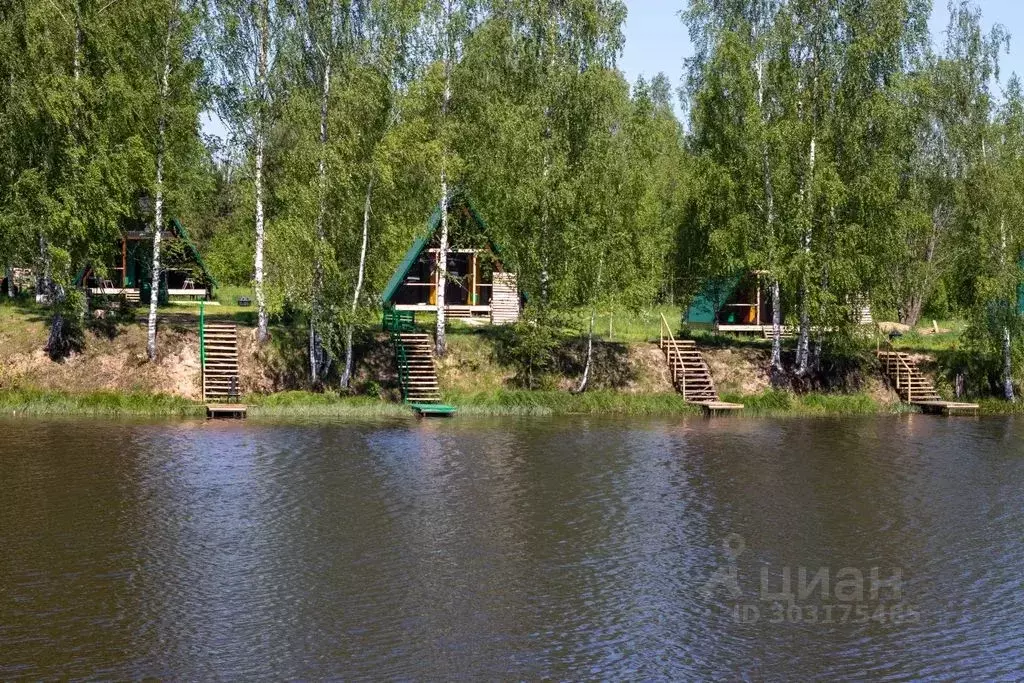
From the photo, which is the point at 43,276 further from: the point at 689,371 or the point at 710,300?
the point at 710,300

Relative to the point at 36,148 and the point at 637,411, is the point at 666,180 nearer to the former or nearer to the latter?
the point at 637,411

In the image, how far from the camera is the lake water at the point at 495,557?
18047 millimetres

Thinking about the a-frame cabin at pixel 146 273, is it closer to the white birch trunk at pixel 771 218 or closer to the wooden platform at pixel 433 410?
the wooden platform at pixel 433 410

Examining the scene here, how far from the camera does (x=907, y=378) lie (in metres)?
51.2

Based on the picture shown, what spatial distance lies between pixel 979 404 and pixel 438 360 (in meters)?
22.2

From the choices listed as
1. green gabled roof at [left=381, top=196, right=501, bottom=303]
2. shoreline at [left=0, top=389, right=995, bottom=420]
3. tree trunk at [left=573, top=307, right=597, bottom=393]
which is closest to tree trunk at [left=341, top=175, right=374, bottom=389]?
shoreline at [left=0, top=389, right=995, bottom=420]

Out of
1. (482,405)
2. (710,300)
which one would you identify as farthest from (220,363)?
(710,300)

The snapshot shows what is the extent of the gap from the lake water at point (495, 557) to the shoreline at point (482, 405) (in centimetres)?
379

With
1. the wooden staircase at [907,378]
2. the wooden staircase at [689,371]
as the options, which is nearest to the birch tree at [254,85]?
the wooden staircase at [689,371]

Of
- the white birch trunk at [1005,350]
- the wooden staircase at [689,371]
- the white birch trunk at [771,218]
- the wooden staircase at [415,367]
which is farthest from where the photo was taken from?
the white birch trunk at [1005,350]

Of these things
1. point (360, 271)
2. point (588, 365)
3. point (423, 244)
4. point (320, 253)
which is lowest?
point (588, 365)

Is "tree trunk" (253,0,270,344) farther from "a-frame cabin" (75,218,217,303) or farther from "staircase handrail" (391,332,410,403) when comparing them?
"staircase handrail" (391,332,410,403)

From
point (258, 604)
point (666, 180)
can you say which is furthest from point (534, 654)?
point (666, 180)

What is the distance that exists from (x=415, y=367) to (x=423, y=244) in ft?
25.8
